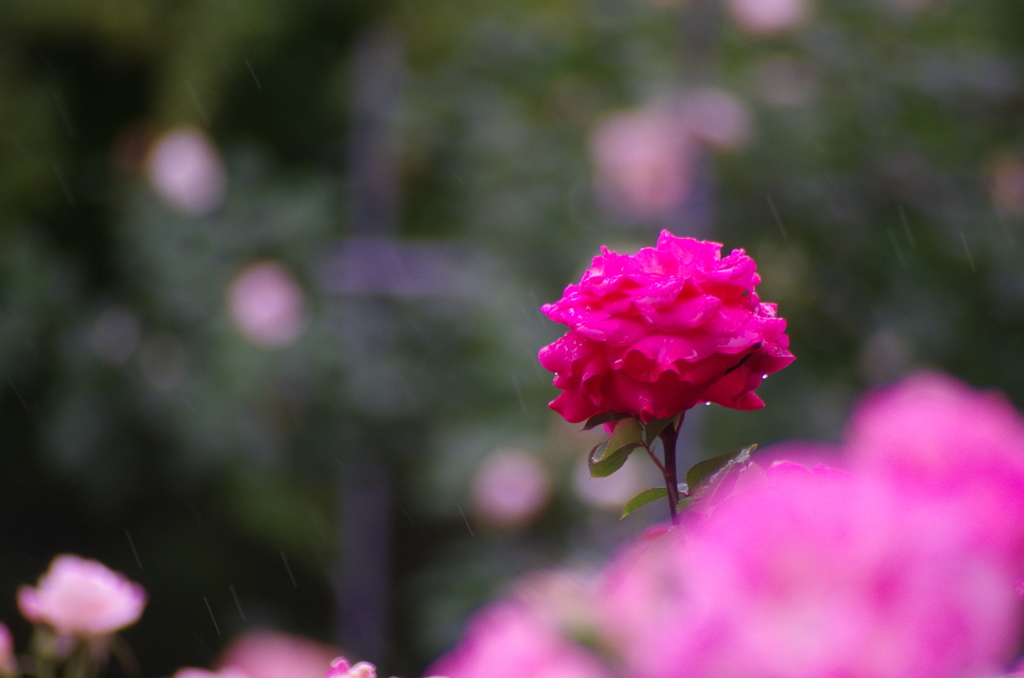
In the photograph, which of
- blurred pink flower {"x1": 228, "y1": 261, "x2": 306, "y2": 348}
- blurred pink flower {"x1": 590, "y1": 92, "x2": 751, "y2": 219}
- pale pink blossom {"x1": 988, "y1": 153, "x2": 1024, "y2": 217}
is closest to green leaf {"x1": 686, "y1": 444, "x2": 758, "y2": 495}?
blurred pink flower {"x1": 590, "y1": 92, "x2": 751, "y2": 219}

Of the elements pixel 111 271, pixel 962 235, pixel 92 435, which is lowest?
pixel 962 235

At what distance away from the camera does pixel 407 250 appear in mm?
2244

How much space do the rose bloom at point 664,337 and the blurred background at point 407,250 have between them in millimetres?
1125

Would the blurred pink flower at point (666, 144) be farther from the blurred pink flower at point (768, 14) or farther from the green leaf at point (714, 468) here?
the green leaf at point (714, 468)

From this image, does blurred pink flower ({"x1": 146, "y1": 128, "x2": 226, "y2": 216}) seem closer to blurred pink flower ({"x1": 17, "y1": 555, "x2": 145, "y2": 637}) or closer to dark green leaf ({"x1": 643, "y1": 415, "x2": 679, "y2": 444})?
blurred pink flower ({"x1": 17, "y1": 555, "x2": 145, "y2": 637})

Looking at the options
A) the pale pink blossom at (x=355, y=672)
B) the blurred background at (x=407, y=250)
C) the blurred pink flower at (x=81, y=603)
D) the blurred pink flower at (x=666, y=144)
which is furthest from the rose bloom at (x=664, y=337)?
the blurred pink flower at (x=666, y=144)

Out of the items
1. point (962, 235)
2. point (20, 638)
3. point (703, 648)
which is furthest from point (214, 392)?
point (703, 648)

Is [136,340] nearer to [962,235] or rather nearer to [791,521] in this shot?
[962,235]

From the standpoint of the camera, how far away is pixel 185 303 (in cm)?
220

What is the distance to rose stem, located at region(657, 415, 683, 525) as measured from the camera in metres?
0.37

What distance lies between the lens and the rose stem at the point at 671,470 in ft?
1.21

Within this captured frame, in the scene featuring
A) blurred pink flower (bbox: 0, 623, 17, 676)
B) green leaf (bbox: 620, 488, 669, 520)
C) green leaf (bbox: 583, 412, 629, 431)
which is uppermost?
blurred pink flower (bbox: 0, 623, 17, 676)

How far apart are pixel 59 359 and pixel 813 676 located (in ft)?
8.19

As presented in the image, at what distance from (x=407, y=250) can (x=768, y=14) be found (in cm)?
100
